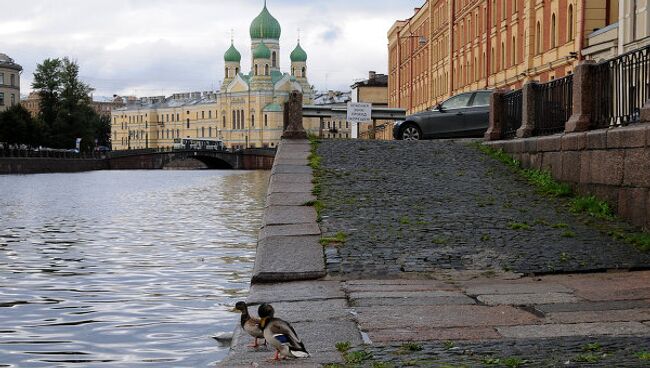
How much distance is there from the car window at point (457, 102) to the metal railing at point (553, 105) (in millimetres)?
7051

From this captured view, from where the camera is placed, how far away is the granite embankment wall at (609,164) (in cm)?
1101

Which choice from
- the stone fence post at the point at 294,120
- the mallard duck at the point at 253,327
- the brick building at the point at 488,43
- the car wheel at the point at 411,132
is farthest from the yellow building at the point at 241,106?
the mallard duck at the point at 253,327

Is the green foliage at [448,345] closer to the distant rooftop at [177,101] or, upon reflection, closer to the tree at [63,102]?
the tree at [63,102]

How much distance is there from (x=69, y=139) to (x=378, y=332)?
309 feet

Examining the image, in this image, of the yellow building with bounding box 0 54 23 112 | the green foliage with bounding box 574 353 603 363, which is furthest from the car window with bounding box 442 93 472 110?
the yellow building with bounding box 0 54 23 112

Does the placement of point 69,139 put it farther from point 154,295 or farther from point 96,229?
point 154,295

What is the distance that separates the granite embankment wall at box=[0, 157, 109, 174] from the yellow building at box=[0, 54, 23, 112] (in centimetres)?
2903

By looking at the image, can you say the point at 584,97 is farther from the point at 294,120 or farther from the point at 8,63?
the point at 8,63

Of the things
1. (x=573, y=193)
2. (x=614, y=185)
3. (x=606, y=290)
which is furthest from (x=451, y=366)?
(x=573, y=193)

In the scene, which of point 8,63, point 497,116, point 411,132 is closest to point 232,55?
point 8,63

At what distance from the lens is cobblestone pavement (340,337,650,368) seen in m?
5.14

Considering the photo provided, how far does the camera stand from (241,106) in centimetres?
16188

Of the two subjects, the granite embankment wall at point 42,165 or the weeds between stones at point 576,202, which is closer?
the weeds between stones at point 576,202

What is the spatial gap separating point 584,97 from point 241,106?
150 meters
